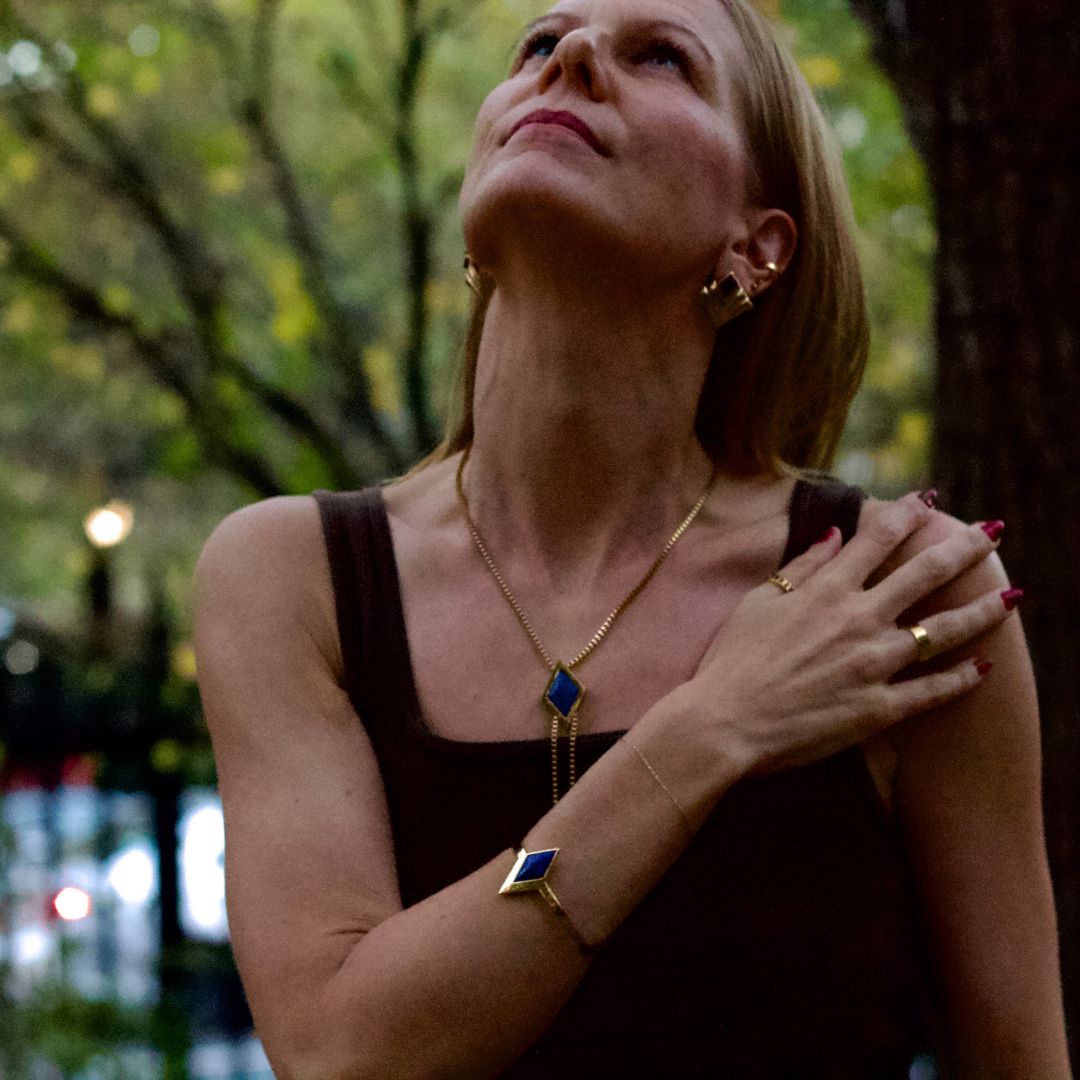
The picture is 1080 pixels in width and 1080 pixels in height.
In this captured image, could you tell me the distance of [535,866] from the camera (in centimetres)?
157

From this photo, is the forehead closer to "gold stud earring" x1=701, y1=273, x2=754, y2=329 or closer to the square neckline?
"gold stud earring" x1=701, y1=273, x2=754, y2=329

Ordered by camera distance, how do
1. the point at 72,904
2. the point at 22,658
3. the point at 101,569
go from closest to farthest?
1. the point at 72,904
2. the point at 22,658
3. the point at 101,569

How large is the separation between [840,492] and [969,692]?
38cm

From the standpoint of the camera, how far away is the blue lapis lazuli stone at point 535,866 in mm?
1562

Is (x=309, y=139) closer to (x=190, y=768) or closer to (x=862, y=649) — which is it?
(x=190, y=768)

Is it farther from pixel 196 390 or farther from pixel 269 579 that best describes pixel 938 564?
pixel 196 390

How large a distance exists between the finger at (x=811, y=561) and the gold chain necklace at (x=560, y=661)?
198 mm

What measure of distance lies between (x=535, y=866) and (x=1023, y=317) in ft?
7.01

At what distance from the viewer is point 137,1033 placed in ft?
16.7

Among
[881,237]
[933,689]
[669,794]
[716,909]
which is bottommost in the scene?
[716,909]

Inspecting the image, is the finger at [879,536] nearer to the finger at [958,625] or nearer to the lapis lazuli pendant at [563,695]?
the finger at [958,625]

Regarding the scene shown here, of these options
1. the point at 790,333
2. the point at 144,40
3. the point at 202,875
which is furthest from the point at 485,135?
the point at 202,875

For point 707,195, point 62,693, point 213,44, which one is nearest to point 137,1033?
point 707,195

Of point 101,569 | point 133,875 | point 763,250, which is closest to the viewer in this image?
point 763,250
